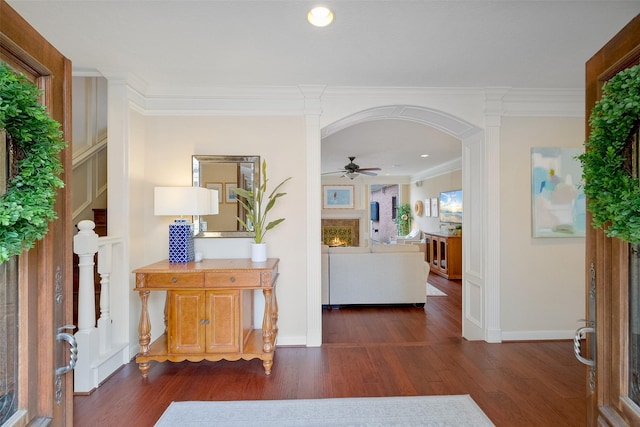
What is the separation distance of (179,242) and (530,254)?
10.6ft

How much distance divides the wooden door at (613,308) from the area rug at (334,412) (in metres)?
1.03

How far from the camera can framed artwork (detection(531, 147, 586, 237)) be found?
10.0 ft

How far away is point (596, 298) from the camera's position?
105 centimetres

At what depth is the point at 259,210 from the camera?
278cm

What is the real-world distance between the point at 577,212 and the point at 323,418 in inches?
118

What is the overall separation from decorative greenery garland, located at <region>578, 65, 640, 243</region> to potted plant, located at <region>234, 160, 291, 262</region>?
2162 millimetres

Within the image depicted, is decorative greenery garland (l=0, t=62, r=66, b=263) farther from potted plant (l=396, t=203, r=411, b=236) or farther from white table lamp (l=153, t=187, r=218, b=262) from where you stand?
potted plant (l=396, t=203, r=411, b=236)

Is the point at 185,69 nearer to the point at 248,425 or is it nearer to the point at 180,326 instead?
the point at 180,326

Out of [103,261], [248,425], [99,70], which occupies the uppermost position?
[99,70]

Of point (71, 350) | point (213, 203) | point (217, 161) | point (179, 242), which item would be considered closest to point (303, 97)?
point (217, 161)

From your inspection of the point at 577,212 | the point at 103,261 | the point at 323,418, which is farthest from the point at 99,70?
the point at 577,212

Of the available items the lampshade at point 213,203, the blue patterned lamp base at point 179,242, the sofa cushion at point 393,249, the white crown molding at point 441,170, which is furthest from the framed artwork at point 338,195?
the blue patterned lamp base at point 179,242

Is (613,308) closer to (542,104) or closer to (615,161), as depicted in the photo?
(615,161)

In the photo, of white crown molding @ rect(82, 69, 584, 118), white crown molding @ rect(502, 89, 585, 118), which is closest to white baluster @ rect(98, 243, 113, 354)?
white crown molding @ rect(82, 69, 584, 118)
